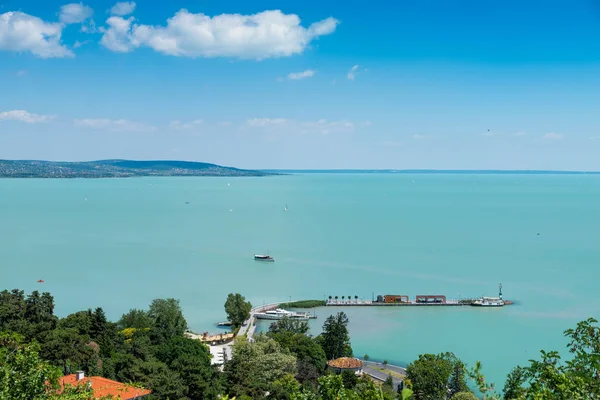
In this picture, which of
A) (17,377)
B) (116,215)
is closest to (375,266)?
(17,377)

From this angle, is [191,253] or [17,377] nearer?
[17,377]

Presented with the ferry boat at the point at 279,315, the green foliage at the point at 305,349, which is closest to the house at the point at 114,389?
the green foliage at the point at 305,349

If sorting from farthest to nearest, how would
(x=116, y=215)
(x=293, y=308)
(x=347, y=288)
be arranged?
(x=116, y=215) < (x=347, y=288) < (x=293, y=308)

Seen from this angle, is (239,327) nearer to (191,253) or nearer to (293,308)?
(293,308)

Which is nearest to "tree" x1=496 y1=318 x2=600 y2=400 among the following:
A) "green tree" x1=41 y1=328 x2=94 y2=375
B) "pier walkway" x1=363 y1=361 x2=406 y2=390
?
"green tree" x1=41 y1=328 x2=94 y2=375

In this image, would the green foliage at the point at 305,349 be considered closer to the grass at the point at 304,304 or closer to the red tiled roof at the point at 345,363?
the red tiled roof at the point at 345,363

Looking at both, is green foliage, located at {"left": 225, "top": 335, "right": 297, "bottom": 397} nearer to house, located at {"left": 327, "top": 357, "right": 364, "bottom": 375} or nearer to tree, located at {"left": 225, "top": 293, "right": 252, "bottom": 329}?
house, located at {"left": 327, "top": 357, "right": 364, "bottom": 375}
